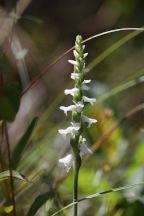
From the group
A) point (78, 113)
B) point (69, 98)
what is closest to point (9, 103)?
point (78, 113)

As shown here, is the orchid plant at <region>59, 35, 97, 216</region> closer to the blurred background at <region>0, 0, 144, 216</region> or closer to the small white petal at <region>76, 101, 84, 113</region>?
the small white petal at <region>76, 101, 84, 113</region>

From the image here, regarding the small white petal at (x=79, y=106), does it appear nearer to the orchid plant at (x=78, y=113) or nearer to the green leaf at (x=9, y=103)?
the orchid plant at (x=78, y=113)

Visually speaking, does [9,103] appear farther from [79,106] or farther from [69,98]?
[69,98]

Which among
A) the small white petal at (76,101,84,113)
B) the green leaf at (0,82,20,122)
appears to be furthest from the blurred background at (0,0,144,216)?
the small white petal at (76,101,84,113)

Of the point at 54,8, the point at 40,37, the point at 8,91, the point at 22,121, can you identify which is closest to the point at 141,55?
the point at 40,37

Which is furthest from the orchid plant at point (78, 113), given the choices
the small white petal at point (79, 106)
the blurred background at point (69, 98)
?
the blurred background at point (69, 98)

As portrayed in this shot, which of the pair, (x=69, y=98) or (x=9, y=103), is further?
(x=69, y=98)

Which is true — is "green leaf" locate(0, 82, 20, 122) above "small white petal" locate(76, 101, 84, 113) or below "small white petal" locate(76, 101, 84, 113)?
above
